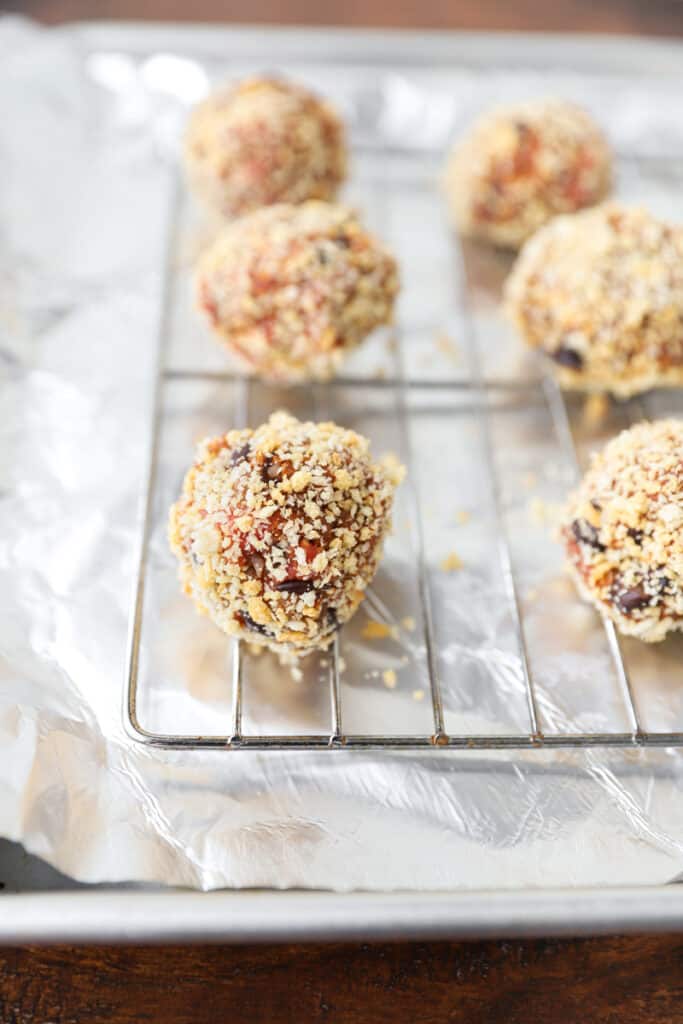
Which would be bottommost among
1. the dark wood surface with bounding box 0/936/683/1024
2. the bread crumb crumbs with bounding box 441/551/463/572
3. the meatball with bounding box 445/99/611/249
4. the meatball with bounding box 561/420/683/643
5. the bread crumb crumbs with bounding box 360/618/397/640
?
the dark wood surface with bounding box 0/936/683/1024

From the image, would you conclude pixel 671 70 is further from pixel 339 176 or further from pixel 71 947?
pixel 71 947

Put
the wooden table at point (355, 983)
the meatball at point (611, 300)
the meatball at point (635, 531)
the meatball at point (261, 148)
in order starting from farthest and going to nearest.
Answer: the meatball at point (261, 148) → the meatball at point (611, 300) → the meatball at point (635, 531) → the wooden table at point (355, 983)

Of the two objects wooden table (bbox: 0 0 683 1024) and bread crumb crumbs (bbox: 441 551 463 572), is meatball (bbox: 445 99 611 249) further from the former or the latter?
wooden table (bbox: 0 0 683 1024)

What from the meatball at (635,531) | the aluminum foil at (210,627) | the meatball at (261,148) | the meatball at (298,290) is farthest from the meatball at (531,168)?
the meatball at (635,531)

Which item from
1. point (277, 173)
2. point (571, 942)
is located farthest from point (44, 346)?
point (571, 942)

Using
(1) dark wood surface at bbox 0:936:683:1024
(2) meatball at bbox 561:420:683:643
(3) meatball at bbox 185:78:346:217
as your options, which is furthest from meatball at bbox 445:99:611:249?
(1) dark wood surface at bbox 0:936:683:1024

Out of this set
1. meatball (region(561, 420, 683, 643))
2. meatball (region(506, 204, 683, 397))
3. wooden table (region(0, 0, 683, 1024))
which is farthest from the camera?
meatball (region(506, 204, 683, 397))

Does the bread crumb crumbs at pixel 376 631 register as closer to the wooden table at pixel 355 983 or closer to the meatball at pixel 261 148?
the wooden table at pixel 355 983

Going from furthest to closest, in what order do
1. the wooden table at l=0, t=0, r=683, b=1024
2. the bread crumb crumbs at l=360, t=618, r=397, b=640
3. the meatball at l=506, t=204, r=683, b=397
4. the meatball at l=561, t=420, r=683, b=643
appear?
the meatball at l=506, t=204, r=683, b=397 < the bread crumb crumbs at l=360, t=618, r=397, b=640 < the meatball at l=561, t=420, r=683, b=643 < the wooden table at l=0, t=0, r=683, b=1024

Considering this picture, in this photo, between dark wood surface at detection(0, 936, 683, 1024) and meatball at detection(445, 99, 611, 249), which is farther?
meatball at detection(445, 99, 611, 249)
